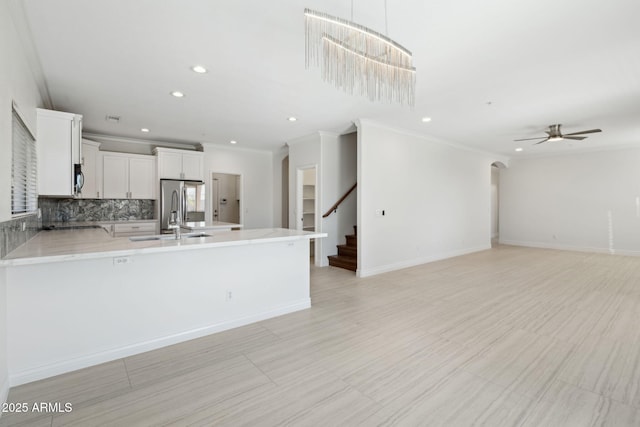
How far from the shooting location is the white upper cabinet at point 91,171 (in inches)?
215

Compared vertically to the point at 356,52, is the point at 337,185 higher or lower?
lower

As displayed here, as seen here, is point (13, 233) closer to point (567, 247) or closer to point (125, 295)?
point (125, 295)

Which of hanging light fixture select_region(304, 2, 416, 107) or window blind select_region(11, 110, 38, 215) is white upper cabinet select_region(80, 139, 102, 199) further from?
hanging light fixture select_region(304, 2, 416, 107)

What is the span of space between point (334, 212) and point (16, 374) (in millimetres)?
4855

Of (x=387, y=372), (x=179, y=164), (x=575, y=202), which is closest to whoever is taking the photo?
(x=387, y=372)

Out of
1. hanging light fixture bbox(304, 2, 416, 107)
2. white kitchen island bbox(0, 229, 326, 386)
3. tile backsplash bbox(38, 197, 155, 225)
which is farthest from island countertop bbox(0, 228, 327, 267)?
tile backsplash bbox(38, 197, 155, 225)

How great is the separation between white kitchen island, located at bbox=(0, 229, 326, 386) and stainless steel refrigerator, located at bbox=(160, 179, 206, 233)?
3476 millimetres

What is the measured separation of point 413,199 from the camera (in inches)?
239

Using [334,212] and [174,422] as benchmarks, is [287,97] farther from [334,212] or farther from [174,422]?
[174,422]

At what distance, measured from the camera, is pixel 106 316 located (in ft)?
7.97

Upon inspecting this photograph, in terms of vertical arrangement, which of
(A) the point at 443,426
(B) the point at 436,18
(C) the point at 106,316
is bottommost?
(A) the point at 443,426

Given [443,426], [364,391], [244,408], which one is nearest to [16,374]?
[244,408]

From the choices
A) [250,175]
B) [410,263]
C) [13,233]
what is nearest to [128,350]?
[13,233]

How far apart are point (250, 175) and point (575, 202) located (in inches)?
348
